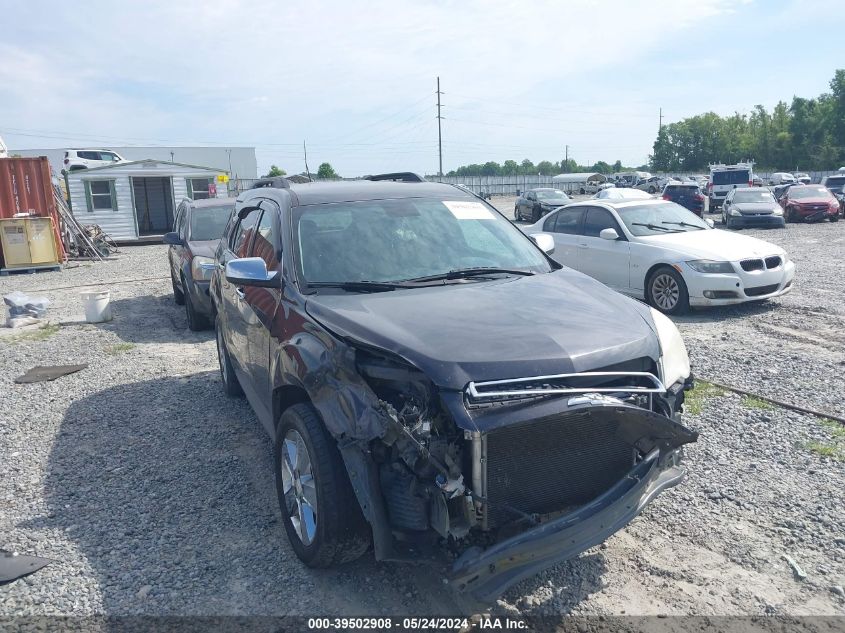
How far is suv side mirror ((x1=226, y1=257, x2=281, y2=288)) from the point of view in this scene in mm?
3875

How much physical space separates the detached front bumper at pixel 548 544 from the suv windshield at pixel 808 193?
27.3m

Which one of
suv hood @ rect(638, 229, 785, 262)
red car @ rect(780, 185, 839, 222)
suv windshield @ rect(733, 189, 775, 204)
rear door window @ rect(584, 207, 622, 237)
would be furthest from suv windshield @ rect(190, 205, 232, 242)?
red car @ rect(780, 185, 839, 222)

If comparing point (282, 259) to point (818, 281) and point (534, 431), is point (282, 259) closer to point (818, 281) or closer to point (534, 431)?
point (534, 431)

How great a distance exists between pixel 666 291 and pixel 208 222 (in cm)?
721

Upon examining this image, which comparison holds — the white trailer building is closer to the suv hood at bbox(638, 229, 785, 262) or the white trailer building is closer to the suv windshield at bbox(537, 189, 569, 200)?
the suv windshield at bbox(537, 189, 569, 200)

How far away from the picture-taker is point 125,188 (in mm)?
24875

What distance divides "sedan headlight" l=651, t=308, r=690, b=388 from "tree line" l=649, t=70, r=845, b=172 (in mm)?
87763

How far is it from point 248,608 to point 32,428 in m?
3.70

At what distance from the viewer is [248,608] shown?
3.16 m

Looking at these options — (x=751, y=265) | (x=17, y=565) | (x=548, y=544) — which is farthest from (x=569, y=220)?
(x=17, y=565)

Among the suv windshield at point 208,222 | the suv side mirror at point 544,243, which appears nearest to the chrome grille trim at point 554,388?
the suv side mirror at point 544,243

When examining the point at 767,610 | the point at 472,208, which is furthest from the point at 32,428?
the point at 767,610

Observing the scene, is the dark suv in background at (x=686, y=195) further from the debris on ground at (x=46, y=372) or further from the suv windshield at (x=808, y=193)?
the debris on ground at (x=46, y=372)

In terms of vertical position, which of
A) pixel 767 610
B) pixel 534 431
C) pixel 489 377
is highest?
pixel 489 377
